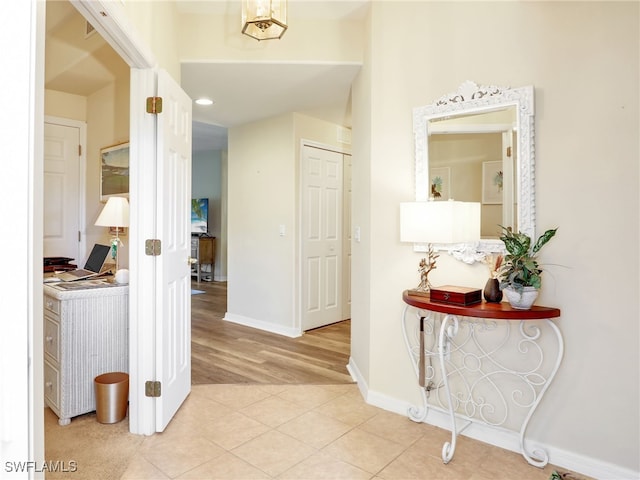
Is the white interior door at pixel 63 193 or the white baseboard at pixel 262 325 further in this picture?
the white baseboard at pixel 262 325

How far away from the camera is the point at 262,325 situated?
4.75m

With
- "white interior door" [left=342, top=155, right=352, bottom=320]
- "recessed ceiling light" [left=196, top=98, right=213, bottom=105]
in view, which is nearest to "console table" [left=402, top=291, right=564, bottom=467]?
"white interior door" [left=342, top=155, right=352, bottom=320]

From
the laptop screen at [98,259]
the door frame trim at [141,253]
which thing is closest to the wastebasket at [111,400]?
the door frame trim at [141,253]

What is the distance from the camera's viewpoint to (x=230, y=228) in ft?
16.9

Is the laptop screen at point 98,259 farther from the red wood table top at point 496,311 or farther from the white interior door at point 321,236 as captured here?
the red wood table top at point 496,311

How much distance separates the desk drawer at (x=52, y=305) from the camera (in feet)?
Result: 8.09

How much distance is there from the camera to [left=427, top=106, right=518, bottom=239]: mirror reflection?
224cm

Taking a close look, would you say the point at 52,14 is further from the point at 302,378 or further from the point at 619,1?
the point at 619,1

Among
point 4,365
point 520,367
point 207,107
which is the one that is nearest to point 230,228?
point 207,107

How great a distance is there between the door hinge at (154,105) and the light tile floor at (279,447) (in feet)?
6.03

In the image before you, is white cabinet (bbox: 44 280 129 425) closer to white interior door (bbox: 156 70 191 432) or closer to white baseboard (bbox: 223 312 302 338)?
white interior door (bbox: 156 70 191 432)

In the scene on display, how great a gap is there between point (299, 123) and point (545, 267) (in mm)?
3085

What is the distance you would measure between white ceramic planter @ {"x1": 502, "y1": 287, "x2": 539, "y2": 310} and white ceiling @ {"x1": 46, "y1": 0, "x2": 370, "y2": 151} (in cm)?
205

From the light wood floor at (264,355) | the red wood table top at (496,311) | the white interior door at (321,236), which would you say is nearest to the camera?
the red wood table top at (496,311)
